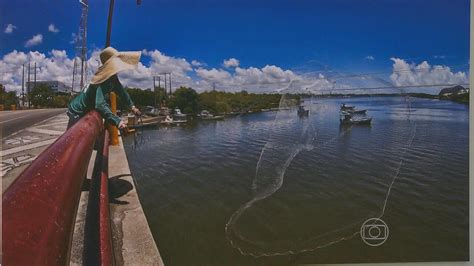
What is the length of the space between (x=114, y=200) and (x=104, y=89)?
3.12 ft

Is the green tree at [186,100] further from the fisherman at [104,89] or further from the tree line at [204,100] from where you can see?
the fisherman at [104,89]

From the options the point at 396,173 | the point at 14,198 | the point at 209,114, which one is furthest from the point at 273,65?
the point at 14,198

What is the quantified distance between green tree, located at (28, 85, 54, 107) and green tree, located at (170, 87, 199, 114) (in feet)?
3.08

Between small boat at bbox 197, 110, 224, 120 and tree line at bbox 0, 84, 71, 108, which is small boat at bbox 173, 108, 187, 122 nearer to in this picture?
small boat at bbox 197, 110, 224, 120

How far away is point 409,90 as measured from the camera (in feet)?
10.3

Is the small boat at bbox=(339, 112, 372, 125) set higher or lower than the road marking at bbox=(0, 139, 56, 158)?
higher

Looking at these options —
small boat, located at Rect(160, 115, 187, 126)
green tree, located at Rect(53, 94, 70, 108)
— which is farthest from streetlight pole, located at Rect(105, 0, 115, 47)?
small boat, located at Rect(160, 115, 187, 126)

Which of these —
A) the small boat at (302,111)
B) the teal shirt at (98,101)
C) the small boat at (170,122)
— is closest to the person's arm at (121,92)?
the teal shirt at (98,101)

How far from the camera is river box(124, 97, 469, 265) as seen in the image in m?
2.93

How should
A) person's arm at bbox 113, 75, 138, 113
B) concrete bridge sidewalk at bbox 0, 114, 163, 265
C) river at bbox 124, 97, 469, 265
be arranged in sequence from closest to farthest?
concrete bridge sidewalk at bbox 0, 114, 163, 265, person's arm at bbox 113, 75, 138, 113, river at bbox 124, 97, 469, 265

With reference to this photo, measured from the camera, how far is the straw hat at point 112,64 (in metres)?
2.09

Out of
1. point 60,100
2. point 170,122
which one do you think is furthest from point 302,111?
point 60,100

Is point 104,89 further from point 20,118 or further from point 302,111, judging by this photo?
point 302,111

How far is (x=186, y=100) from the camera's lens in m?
3.21
